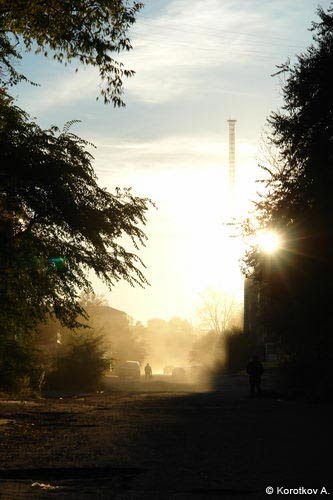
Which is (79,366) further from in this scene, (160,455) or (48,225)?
(160,455)

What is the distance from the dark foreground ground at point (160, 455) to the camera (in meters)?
8.48

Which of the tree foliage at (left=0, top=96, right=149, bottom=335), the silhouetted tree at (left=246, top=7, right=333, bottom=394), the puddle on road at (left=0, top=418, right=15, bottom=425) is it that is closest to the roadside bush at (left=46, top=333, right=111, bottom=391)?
the silhouetted tree at (left=246, top=7, right=333, bottom=394)

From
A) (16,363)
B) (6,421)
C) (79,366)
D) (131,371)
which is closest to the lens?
(6,421)

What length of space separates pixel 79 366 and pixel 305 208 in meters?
24.4

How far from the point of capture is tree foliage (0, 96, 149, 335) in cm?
1983

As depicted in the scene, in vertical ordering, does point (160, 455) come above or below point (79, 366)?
below

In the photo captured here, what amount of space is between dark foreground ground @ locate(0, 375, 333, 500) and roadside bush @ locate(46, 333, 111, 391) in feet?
89.6

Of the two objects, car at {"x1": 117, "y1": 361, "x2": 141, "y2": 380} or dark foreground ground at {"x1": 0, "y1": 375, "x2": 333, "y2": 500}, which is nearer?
dark foreground ground at {"x1": 0, "y1": 375, "x2": 333, "y2": 500}

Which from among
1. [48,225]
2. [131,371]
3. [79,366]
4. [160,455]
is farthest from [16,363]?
[131,371]

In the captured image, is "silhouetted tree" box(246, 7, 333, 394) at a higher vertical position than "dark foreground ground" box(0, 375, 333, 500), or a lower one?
higher

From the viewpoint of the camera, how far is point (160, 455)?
37.7 ft

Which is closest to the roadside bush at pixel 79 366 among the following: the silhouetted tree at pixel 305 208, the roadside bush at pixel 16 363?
the roadside bush at pixel 16 363

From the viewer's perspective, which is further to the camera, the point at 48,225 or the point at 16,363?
the point at 16,363

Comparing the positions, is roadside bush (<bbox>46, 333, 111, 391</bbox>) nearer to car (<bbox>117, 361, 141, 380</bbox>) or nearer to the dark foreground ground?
car (<bbox>117, 361, 141, 380</bbox>)
